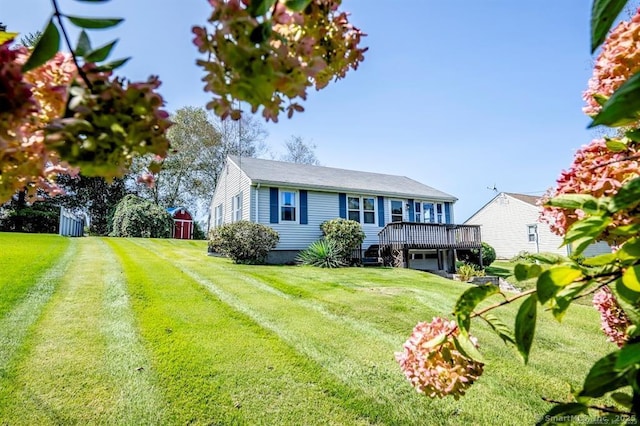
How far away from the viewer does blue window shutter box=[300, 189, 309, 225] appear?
13157 mm

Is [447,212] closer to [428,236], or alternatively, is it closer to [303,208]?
[428,236]

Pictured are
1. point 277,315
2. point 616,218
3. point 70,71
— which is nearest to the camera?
point 70,71

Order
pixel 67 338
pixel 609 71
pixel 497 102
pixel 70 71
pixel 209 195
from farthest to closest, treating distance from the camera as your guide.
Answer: pixel 209 195, pixel 497 102, pixel 67 338, pixel 609 71, pixel 70 71

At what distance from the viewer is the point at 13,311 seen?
429cm

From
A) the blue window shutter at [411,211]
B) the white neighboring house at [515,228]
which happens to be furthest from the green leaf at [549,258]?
the white neighboring house at [515,228]

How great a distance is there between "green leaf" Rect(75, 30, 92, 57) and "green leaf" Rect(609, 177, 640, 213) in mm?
738

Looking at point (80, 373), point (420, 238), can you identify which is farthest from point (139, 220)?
point (80, 373)

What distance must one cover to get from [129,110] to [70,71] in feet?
0.71

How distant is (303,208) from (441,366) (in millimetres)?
12332

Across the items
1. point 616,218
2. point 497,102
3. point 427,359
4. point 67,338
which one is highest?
point 497,102

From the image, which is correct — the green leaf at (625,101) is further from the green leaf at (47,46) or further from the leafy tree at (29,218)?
the leafy tree at (29,218)

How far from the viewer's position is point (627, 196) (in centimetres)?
44

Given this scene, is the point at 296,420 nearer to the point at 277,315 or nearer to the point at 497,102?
the point at 277,315

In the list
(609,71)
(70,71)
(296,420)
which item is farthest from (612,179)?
(296,420)
